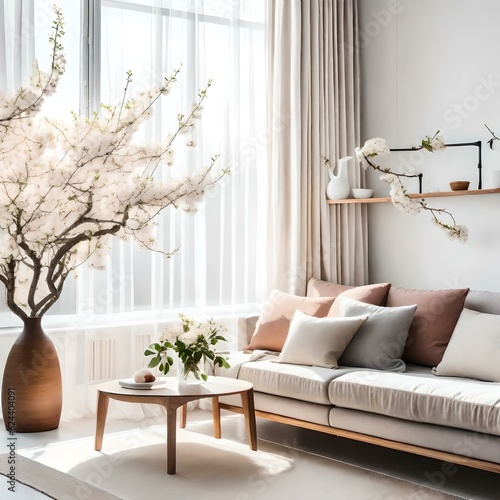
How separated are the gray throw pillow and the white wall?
0.78m

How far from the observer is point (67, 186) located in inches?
151

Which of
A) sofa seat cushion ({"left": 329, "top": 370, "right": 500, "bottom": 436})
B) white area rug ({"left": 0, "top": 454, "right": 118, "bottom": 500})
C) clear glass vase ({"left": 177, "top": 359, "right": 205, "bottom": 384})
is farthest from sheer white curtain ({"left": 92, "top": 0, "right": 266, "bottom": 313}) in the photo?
white area rug ({"left": 0, "top": 454, "right": 118, "bottom": 500})

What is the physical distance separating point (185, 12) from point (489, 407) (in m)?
3.09

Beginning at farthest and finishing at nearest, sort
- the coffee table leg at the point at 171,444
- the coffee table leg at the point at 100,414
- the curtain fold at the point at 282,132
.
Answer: the curtain fold at the point at 282,132 < the coffee table leg at the point at 100,414 < the coffee table leg at the point at 171,444

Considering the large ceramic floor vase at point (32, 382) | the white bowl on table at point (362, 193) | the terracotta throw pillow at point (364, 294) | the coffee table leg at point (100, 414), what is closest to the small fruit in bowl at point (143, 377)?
the coffee table leg at point (100, 414)

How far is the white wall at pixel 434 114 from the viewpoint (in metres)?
4.70

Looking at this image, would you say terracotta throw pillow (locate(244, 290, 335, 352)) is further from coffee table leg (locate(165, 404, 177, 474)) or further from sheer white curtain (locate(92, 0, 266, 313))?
coffee table leg (locate(165, 404, 177, 474))

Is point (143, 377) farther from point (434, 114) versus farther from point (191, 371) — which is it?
point (434, 114)

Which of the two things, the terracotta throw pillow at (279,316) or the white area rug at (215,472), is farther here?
the terracotta throw pillow at (279,316)

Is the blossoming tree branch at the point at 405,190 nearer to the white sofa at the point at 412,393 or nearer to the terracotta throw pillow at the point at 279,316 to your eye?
the white sofa at the point at 412,393

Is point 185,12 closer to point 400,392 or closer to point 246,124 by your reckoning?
point 246,124

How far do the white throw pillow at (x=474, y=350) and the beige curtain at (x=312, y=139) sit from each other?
1.49 m

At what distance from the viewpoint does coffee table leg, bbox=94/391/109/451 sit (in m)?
3.85

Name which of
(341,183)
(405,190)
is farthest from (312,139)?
(405,190)
